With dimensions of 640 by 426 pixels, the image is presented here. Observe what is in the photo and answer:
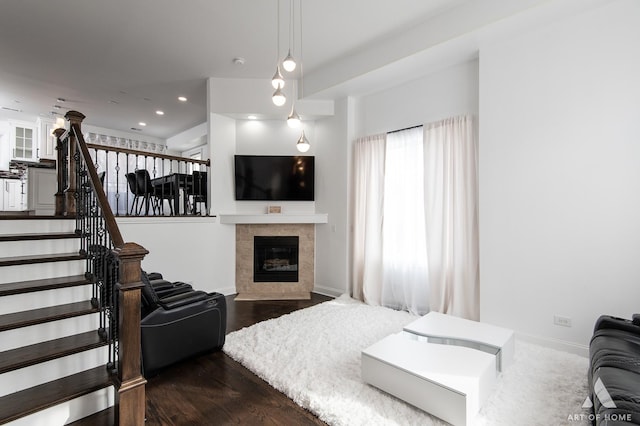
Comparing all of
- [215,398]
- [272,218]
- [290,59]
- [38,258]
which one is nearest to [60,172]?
[38,258]

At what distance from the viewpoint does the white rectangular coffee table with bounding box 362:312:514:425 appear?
6.18ft

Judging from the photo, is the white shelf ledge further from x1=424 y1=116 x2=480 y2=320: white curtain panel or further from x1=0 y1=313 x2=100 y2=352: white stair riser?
x1=0 y1=313 x2=100 y2=352: white stair riser

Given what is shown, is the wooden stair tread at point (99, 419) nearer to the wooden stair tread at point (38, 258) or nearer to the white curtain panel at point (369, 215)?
the wooden stair tread at point (38, 258)

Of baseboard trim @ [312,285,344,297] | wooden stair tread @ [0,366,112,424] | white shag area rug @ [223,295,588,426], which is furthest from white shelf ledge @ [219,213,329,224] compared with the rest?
wooden stair tread @ [0,366,112,424]

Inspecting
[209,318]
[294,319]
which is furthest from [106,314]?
[294,319]

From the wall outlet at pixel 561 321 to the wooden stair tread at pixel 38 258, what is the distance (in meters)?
4.69

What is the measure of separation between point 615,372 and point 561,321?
5.11ft

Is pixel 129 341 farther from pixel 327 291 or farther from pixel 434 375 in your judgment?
pixel 327 291

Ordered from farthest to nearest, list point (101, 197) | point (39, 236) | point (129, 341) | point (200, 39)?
1. point (200, 39)
2. point (39, 236)
3. point (101, 197)
4. point (129, 341)

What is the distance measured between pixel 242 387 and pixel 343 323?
1.59 m

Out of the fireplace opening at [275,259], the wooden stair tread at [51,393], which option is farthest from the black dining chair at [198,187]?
the wooden stair tread at [51,393]

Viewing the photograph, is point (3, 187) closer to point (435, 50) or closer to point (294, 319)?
point (294, 319)

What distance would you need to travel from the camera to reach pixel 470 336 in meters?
2.59

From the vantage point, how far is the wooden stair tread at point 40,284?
2.25m
